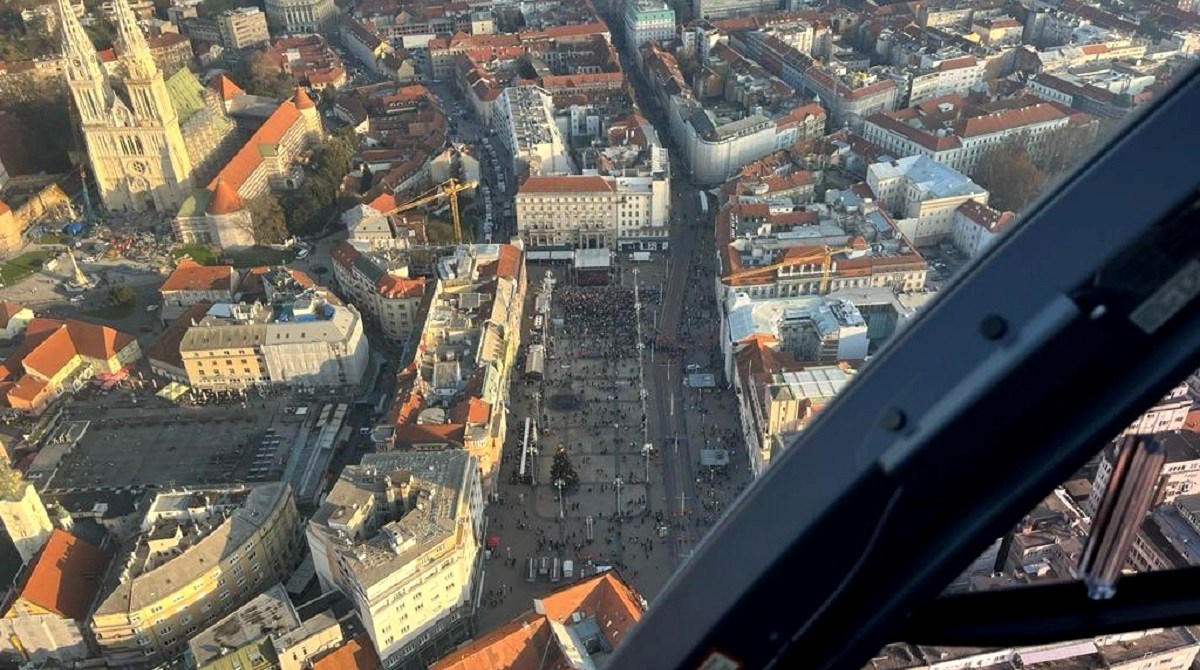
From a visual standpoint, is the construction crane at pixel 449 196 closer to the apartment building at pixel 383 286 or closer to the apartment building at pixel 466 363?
the apartment building at pixel 383 286

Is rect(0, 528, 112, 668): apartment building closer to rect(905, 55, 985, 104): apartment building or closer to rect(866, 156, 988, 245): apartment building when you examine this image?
rect(866, 156, 988, 245): apartment building

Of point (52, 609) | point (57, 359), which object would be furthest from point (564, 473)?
point (57, 359)

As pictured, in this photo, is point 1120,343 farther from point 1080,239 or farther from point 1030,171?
point 1030,171

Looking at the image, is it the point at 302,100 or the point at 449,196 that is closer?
the point at 449,196

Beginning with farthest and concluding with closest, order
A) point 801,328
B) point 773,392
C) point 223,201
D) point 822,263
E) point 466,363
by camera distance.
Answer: point 223,201 → point 822,263 → point 801,328 → point 466,363 → point 773,392

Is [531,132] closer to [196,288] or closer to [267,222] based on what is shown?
[267,222]

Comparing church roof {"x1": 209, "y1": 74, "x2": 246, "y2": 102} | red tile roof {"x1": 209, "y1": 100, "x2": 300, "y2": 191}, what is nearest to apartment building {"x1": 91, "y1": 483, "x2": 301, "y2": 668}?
red tile roof {"x1": 209, "y1": 100, "x2": 300, "y2": 191}
